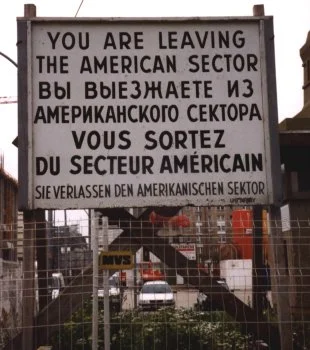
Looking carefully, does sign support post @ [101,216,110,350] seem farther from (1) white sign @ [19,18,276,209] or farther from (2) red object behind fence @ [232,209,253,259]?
(2) red object behind fence @ [232,209,253,259]

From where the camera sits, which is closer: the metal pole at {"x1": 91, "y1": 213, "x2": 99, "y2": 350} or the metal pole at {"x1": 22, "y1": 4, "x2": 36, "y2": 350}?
the metal pole at {"x1": 91, "y1": 213, "x2": 99, "y2": 350}

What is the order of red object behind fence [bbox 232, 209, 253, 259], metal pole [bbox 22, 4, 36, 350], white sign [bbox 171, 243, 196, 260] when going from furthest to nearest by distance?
white sign [bbox 171, 243, 196, 260] < red object behind fence [bbox 232, 209, 253, 259] < metal pole [bbox 22, 4, 36, 350]

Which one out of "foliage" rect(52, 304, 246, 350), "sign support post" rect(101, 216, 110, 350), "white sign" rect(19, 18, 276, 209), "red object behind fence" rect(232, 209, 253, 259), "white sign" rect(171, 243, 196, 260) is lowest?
"foliage" rect(52, 304, 246, 350)

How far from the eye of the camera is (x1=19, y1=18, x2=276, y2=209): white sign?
616cm

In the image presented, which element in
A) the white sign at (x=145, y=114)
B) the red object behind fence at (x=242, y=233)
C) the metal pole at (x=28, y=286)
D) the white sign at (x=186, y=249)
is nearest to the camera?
the metal pole at (x=28, y=286)

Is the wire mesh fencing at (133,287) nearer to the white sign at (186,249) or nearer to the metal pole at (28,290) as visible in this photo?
the metal pole at (28,290)

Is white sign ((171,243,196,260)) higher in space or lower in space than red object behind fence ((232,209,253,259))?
lower

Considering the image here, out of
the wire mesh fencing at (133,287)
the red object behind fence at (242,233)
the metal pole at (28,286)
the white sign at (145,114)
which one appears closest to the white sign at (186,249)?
the wire mesh fencing at (133,287)

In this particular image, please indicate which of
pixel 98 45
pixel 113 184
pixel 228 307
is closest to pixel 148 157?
pixel 113 184

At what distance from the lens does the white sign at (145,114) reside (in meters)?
6.16

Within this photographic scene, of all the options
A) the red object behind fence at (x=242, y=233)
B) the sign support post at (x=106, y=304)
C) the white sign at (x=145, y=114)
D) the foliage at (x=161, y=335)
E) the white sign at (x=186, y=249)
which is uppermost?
the white sign at (x=145, y=114)

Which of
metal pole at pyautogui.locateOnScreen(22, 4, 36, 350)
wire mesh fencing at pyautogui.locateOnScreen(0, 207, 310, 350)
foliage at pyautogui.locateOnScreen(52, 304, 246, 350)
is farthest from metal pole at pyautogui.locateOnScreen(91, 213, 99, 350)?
foliage at pyautogui.locateOnScreen(52, 304, 246, 350)

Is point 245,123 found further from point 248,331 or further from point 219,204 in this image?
point 248,331

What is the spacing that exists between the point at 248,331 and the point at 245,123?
230cm
